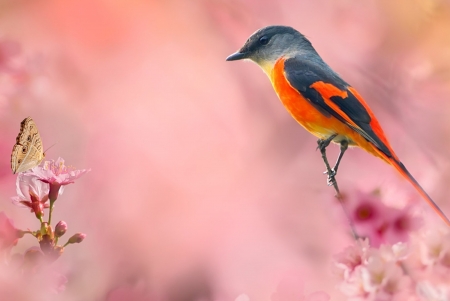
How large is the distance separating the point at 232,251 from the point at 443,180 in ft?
1.32

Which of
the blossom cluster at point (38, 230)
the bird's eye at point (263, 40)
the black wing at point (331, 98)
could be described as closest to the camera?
the blossom cluster at point (38, 230)

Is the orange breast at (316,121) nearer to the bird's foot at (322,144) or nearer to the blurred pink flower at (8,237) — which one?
the bird's foot at (322,144)

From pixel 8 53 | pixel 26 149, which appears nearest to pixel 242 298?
pixel 26 149

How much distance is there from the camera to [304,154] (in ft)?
2.72

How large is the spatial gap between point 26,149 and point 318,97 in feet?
1.58

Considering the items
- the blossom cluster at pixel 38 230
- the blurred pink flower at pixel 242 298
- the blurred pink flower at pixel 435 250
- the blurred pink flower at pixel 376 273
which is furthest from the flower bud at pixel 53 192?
the blurred pink flower at pixel 435 250

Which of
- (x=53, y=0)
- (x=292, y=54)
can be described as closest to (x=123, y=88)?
(x=53, y=0)

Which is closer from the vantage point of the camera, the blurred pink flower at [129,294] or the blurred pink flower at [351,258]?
the blurred pink flower at [351,258]

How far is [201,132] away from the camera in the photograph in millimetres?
849

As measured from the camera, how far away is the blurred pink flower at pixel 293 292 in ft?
2.34

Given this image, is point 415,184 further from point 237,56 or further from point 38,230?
point 38,230

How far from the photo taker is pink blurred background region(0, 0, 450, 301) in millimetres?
793

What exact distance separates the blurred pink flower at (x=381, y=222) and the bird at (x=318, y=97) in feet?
0.21

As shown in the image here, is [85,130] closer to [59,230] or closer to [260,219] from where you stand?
[59,230]
